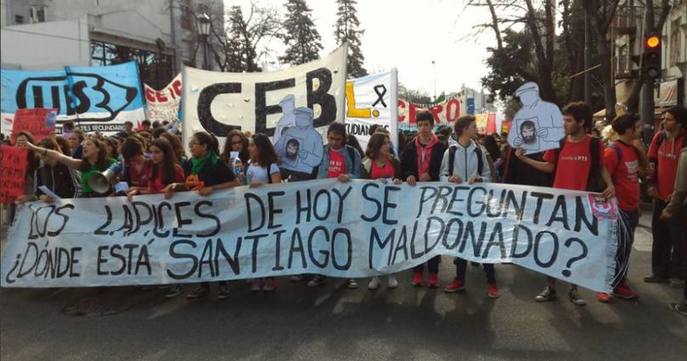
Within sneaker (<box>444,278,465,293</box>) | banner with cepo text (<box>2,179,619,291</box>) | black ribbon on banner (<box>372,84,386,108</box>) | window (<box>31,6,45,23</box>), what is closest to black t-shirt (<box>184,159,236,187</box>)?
banner with cepo text (<box>2,179,619,291</box>)

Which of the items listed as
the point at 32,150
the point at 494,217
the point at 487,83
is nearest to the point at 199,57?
the point at 487,83

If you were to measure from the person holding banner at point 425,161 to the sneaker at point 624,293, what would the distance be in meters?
1.61

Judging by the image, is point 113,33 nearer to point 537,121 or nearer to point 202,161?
point 202,161

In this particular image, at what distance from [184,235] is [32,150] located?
2193 millimetres

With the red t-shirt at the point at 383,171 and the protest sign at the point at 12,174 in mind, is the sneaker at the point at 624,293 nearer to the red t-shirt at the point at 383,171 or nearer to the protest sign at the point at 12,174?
the red t-shirt at the point at 383,171

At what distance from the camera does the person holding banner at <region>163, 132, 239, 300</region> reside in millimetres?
5238

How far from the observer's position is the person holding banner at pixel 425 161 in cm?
548

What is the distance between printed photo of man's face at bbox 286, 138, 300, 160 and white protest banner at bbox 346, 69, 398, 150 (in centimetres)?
473

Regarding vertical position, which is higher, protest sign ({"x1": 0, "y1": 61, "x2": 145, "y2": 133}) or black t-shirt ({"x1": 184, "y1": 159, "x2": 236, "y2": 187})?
protest sign ({"x1": 0, "y1": 61, "x2": 145, "y2": 133})

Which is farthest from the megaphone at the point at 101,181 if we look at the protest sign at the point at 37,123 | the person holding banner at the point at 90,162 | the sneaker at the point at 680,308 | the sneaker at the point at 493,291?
the sneaker at the point at 680,308

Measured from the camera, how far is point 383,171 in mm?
5539

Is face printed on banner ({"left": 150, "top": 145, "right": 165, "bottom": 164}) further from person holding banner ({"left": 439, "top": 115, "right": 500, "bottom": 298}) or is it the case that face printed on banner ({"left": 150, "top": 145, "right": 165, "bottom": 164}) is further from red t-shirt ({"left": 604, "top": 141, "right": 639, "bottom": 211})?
red t-shirt ({"left": 604, "top": 141, "right": 639, "bottom": 211})

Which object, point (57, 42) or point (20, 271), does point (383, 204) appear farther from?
point (57, 42)

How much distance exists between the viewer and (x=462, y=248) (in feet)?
15.5
